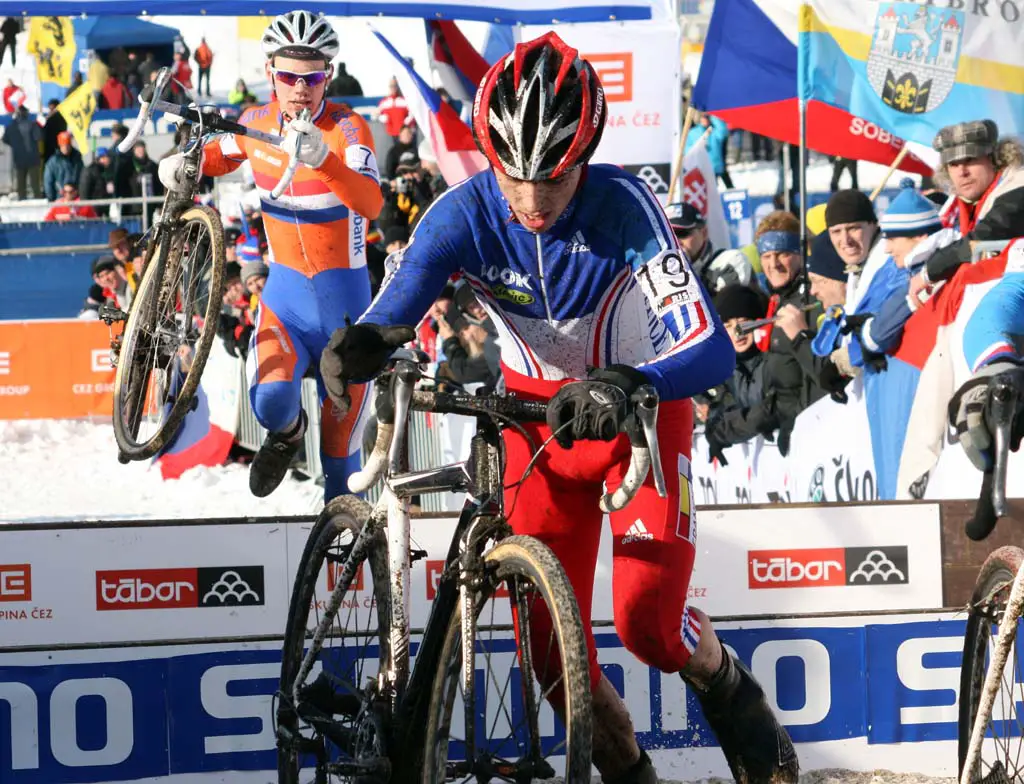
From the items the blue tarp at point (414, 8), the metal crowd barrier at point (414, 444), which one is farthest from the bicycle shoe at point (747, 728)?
the blue tarp at point (414, 8)

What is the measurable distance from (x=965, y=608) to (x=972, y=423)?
734 millimetres

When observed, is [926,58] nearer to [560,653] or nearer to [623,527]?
[623,527]

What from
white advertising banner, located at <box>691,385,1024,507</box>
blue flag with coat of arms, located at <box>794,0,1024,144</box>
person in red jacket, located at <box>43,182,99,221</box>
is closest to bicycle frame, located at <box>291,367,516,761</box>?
white advertising banner, located at <box>691,385,1024,507</box>

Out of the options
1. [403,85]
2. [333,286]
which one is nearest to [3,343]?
[403,85]

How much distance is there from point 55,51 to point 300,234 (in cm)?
1835

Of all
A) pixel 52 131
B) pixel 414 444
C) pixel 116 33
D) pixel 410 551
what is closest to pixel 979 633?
pixel 410 551

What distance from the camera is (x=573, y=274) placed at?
14.4 ft

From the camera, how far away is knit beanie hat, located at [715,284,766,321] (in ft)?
30.5

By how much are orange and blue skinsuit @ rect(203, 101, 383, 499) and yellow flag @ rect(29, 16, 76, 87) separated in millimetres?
17915

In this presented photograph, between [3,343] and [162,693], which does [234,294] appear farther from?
[162,693]

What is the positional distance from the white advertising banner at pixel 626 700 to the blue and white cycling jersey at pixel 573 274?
1.66 meters

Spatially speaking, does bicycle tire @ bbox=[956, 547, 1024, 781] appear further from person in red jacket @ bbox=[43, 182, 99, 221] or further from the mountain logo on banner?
person in red jacket @ bbox=[43, 182, 99, 221]

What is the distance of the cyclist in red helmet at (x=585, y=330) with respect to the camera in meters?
4.02

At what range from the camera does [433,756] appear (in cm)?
389
